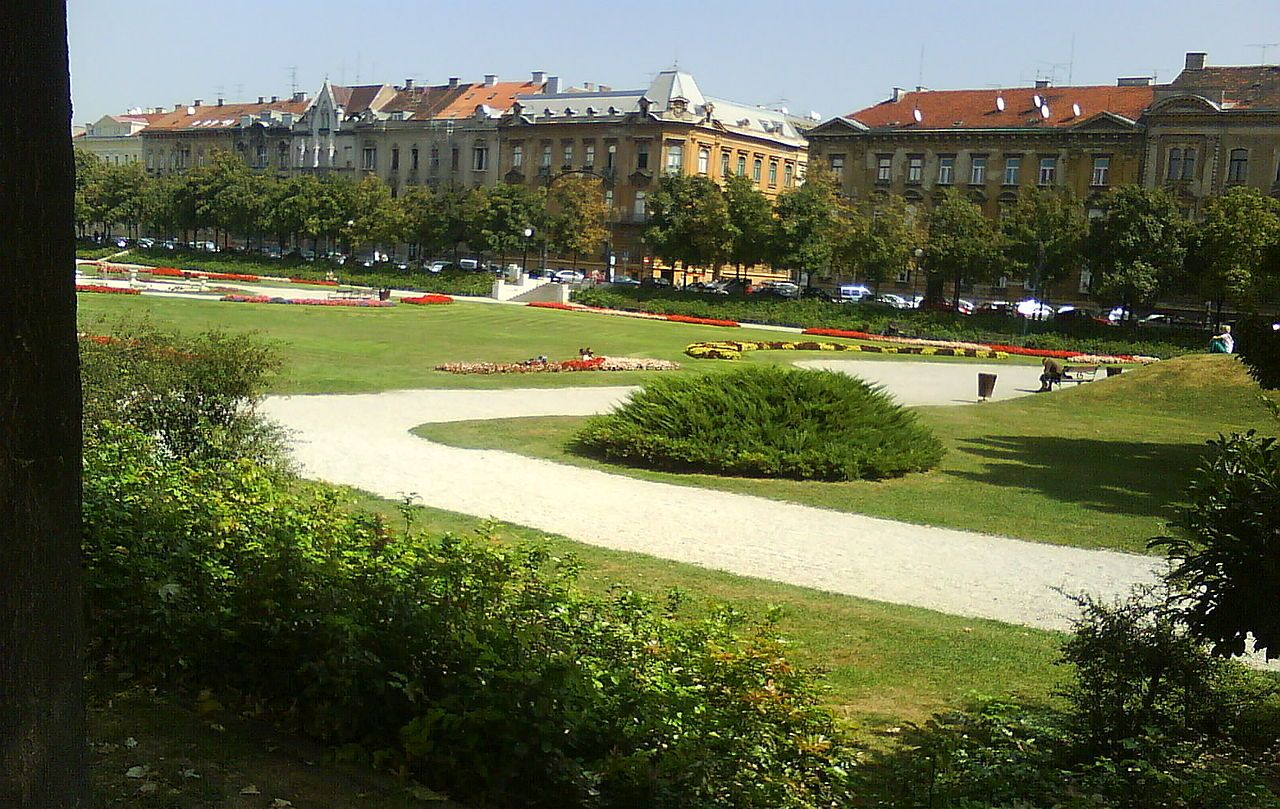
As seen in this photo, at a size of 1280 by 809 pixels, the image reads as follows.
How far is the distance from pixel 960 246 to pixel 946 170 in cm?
2153

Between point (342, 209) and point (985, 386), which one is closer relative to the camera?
point (985, 386)

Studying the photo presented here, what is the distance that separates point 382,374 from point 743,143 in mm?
69464

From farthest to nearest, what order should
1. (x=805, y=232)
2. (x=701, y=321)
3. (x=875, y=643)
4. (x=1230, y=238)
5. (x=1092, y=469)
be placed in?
(x=805, y=232) → (x=701, y=321) → (x=1230, y=238) → (x=1092, y=469) → (x=875, y=643)

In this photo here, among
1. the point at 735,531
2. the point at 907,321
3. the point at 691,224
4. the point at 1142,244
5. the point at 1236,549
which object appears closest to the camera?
the point at 1236,549

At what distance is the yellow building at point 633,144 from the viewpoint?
90250 mm

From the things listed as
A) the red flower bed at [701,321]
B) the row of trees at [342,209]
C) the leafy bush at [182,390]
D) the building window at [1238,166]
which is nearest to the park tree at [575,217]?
the row of trees at [342,209]

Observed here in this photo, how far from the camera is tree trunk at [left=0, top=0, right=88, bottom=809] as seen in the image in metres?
3.74

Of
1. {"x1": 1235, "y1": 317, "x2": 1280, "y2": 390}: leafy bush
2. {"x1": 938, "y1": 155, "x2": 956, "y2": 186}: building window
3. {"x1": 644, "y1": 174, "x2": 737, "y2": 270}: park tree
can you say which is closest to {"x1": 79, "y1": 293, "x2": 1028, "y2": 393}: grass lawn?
{"x1": 644, "y1": 174, "x2": 737, "y2": 270}: park tree

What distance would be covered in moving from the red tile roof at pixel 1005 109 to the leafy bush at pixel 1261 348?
64867mm

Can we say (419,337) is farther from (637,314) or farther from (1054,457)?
(637,314)

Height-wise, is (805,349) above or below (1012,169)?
below

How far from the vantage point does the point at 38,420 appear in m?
3.82

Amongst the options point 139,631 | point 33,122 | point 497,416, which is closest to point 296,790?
point 139,631

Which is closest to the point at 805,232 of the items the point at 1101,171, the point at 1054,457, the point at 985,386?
the point at 1101,171
